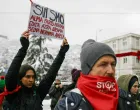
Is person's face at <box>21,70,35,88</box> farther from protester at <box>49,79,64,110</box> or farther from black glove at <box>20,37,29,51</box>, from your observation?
protester at <box>49,79,64,110</box>

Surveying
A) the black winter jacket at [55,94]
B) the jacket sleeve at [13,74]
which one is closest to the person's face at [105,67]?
the jacket sleeve at [13,74]

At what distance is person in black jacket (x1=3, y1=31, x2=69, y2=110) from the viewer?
9.46 ft

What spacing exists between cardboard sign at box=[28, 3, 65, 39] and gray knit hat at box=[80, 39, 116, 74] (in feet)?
8.29

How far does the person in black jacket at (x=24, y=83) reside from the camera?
9.46ft

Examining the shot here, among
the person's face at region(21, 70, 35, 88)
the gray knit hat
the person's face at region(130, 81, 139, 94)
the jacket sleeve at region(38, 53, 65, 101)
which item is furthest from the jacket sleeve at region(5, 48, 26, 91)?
the person's face at region(130, 81, 139, 94)

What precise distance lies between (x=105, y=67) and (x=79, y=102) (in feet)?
0.90

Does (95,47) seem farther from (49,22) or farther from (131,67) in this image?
(131,67)

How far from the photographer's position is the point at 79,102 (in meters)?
1.61

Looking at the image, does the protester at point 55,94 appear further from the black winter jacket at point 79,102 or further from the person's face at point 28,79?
the black winter jacket at point 79,102

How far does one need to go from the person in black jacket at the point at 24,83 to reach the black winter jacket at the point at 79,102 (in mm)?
1336

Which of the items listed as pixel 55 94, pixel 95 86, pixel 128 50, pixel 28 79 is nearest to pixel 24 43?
pixel 28 79

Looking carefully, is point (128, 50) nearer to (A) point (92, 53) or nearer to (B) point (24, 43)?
(B) point (24, 43)

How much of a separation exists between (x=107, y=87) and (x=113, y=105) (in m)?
0.12

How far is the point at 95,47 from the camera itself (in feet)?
5.77
